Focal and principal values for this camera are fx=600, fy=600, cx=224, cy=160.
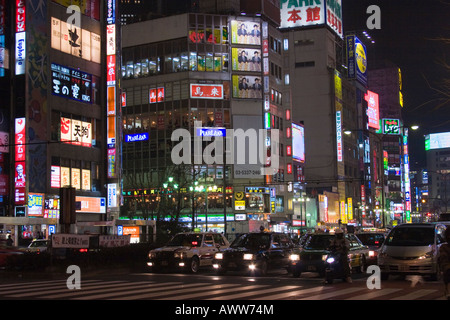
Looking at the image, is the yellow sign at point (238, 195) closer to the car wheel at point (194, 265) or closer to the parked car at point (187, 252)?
the parked car at point (187, 252)

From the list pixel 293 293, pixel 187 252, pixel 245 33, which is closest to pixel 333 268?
pixel 293 293

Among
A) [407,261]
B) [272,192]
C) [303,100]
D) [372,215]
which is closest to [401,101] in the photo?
[372,215]

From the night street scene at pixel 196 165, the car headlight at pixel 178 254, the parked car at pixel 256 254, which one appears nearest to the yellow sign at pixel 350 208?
the night street scene at pixel 196 165

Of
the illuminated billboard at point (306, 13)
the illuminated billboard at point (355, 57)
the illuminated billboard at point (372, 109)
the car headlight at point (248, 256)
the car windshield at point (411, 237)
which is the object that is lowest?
the car headlight at point (248, 256)

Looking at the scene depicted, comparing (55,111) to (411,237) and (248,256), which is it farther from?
(411,237)

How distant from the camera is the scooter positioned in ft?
59.9

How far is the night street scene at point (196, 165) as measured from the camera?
60.4 feet

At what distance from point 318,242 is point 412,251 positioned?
4.67m

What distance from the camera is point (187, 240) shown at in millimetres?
26656

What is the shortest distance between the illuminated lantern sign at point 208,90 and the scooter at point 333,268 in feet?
206

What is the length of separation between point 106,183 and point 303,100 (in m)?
64.6

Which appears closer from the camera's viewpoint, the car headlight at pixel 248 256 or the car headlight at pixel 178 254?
the car headlight at pixel 248 256

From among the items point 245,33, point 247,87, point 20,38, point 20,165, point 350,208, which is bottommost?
point 350,208

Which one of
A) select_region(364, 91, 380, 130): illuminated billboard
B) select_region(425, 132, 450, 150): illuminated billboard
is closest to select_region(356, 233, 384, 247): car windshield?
select_region(364, 91, 380, 130): illuminated billboard
